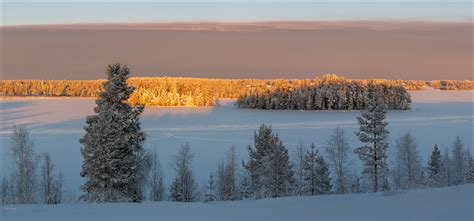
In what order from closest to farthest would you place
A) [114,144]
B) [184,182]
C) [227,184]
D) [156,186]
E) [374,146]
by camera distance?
1. [114,144]
2. [374,146]
3. [227,184]
4. [156,186]
5. [184,182]

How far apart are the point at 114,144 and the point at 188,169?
14.1m

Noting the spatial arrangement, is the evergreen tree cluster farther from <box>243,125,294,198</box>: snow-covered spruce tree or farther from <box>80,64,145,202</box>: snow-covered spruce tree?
<box>80,64,145,202</box>: snow-covered spruce tree

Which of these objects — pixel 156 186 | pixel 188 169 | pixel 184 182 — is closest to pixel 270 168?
pixel 184 182

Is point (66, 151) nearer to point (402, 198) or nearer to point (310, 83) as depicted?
point (402, 198)

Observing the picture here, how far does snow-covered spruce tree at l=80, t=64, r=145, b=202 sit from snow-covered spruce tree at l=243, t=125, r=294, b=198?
752cm

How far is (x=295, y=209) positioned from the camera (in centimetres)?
843

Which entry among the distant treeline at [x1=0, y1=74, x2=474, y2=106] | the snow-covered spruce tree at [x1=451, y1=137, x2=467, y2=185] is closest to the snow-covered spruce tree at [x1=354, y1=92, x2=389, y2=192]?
the snow-covered spruce tree at [x1=451, y1=137, x2=467, y2=185]

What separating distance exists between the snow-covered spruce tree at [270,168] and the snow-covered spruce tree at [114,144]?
7.52m

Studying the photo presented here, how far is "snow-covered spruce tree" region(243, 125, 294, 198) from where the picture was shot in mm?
24797

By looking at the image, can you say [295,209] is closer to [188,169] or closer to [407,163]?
[188,169]

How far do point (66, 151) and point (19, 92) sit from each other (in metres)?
160

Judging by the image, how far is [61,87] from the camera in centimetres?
19600

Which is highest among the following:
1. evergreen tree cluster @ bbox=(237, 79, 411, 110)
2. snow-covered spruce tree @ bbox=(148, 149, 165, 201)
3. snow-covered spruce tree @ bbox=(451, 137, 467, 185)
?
evergreen tree cluster @ bbox=(237, 79, 411, 110)

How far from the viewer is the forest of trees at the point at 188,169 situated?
17422mm
